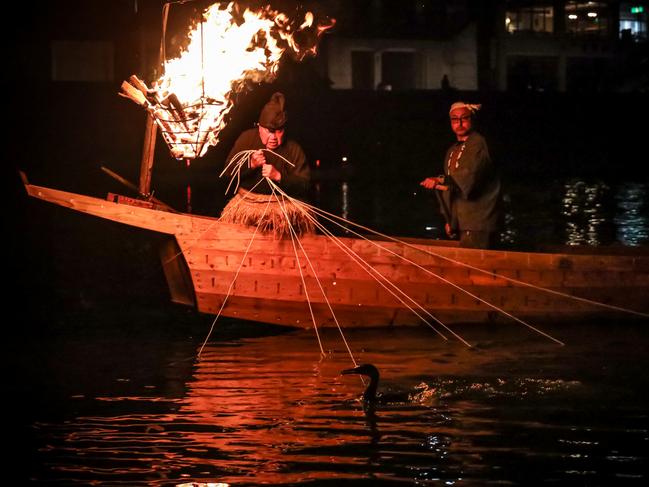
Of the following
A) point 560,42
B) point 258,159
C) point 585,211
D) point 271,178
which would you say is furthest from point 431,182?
point 560,42

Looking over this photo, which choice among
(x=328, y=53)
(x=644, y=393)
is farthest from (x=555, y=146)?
(x=644, y=393)

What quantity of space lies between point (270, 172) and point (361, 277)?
1376mm

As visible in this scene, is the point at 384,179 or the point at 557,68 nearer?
the point at 384,179

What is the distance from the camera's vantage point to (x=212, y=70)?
433 inches

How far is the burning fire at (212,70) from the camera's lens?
10594 millimetres

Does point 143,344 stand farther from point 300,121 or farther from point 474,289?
point 300,121

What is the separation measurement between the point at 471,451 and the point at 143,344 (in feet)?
14.9

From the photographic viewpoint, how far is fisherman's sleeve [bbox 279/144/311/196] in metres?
11.2

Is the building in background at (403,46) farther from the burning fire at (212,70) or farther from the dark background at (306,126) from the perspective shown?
the burning fire at (212,70)

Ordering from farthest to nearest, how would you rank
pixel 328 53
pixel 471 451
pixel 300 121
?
pixel 328 53, pixel 300 121, pixel 471 451

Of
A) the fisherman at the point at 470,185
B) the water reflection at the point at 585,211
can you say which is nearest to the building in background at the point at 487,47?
the water reflection at the point at 585,211

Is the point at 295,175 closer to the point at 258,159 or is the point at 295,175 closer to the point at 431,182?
the point at 258,159

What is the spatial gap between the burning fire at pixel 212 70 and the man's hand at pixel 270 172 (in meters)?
0.55

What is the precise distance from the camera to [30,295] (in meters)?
14.1
